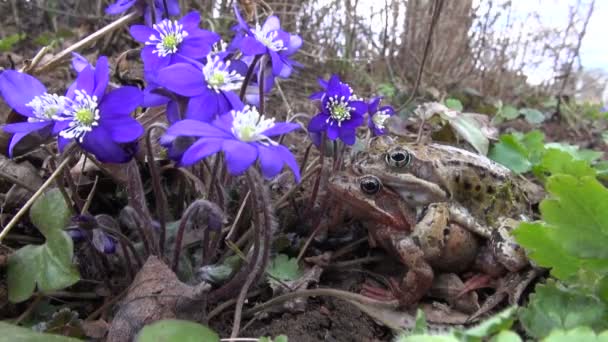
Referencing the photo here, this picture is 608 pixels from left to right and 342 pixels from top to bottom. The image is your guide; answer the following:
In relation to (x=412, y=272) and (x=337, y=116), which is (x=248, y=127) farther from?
(x=412, y=272)

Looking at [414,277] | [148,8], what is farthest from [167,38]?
[414,277]

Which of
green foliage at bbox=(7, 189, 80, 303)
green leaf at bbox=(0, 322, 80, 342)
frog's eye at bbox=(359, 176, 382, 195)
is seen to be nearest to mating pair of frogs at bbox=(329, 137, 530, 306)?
frog's eye at bbox=(359, 176, 382, 195)

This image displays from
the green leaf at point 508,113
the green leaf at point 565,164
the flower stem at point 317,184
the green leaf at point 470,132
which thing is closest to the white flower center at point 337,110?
the flower stem at point 317,184

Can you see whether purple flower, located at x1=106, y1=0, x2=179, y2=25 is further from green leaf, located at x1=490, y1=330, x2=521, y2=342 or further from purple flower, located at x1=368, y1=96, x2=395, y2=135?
green leaf, located at x1=490, y1=330, x2=521, y2=342

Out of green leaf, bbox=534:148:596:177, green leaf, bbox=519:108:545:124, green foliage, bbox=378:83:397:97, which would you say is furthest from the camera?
green leaf, bbox=519:108:545:124

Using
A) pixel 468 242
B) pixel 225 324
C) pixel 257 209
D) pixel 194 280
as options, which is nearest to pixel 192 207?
pixel 257 209

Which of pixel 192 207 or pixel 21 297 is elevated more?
pixel 192 207

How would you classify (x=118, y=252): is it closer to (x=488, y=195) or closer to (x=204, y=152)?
(x=204, y=152)
